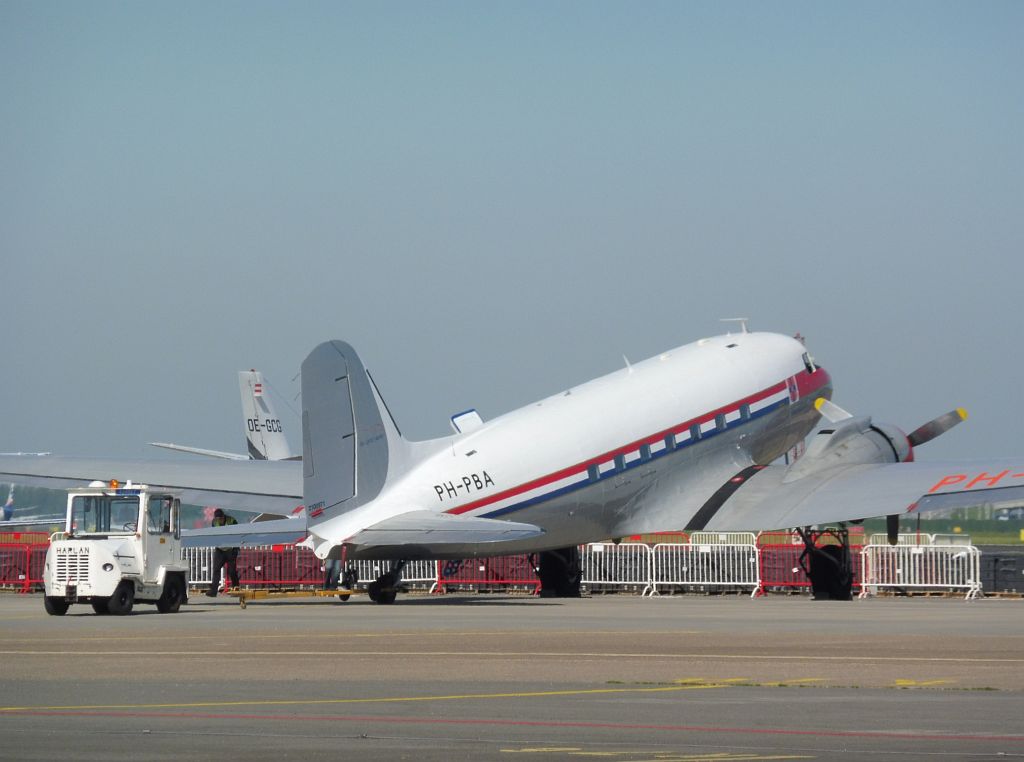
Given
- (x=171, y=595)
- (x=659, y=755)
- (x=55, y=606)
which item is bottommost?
(x=659, y=755)

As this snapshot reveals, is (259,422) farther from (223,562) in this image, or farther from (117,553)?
(117,553)

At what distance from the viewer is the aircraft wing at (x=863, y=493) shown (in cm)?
3344

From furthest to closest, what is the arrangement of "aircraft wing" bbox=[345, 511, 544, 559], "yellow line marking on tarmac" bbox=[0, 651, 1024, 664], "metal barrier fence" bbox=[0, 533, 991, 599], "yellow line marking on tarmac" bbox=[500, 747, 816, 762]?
1. "metal barrier fence" bbox=[0, 533, 991, 599]
2. "aircraft wing" bbox=[345, 511, 544, 559]
3. "yellow line marking on tarmac" bbox=[0, 651, 1024, 664]
4. "yellow line marking on tarmac" bbox=[500, 747, 816, 762]

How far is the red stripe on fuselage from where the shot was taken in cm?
3164

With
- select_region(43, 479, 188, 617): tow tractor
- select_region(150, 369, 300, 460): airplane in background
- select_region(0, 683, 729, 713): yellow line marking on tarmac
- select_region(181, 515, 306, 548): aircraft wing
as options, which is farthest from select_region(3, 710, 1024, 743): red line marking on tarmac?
select_region(150, 369, 300, 460): airplane in background

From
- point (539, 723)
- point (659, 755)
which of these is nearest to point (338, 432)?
point (539, 723)

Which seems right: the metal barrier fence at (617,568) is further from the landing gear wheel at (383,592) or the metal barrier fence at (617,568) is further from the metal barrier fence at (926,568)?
the landing gear wheel at (383,592)

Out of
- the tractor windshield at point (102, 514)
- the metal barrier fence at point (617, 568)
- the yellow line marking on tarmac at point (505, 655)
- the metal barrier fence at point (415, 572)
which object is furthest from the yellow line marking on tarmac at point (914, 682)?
the metal barrier fence at point (415, 572)

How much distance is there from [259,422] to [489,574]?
54.1ft

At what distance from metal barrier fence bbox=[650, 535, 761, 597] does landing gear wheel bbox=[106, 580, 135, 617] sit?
577 inches

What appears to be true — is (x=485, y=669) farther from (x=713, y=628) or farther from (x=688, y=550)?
(x=688, y=550)

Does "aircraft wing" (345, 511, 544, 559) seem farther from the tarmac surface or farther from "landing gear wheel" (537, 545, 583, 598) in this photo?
"landing gear wheel" (537, 545, 583, 598)

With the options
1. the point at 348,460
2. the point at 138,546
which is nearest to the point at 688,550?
the point at 348,460

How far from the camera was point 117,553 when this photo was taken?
27.9 meters
